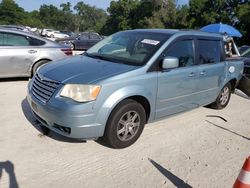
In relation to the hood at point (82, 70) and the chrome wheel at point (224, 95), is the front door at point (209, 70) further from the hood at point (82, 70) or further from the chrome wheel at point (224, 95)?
the hood at point (82, 70)

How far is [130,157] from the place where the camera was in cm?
437

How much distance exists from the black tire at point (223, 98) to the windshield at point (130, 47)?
2285mm

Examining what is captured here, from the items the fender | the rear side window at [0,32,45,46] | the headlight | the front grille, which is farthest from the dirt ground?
the rear side window at [0,32,45,46]

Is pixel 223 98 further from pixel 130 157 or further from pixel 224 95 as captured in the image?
pixel 130 157

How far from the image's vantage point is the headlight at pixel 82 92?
13.4 feet

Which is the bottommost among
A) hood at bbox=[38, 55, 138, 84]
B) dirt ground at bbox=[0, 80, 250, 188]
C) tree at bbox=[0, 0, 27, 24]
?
dirt ground at bbox=[0, 80, 250, 188]

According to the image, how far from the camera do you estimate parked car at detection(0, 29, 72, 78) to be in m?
7.84

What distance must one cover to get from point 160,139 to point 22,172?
2.18 meters

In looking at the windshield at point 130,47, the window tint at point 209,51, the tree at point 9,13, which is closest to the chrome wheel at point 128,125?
the windshield at point 130,47

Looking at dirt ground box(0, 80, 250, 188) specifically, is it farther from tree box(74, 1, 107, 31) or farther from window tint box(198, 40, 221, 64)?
tree box(74, 1, 107, 31)

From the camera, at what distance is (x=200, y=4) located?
43625 millimetres

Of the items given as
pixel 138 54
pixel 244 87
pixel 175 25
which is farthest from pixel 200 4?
pixel 138 54

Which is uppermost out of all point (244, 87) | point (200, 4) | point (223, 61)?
point (200, 4)

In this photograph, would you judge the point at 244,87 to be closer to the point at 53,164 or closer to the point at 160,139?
the point at 160,139
